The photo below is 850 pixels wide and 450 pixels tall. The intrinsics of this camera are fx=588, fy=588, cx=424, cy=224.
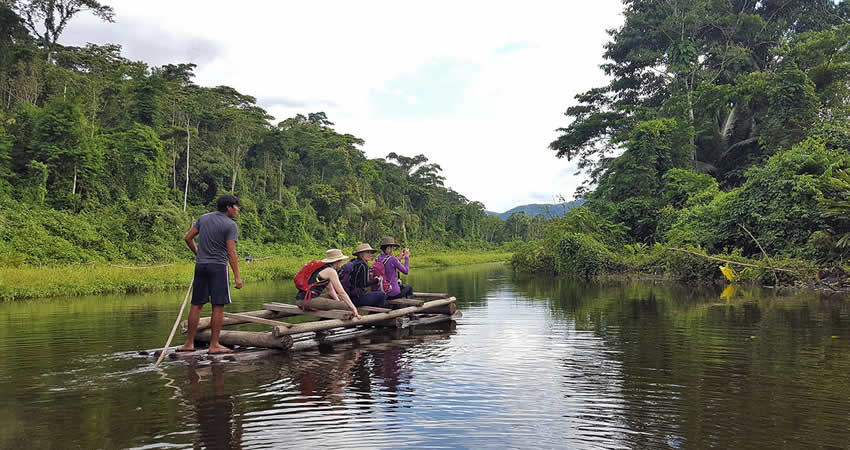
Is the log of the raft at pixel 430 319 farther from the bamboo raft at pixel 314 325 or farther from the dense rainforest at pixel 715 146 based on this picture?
the dense rainforest at pixel 715 146

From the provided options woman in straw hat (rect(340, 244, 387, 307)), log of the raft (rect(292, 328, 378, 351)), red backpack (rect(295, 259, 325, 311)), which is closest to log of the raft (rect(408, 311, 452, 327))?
woman in straw hat (rect(340, 244, 387, 307))

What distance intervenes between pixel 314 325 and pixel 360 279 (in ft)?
6.89

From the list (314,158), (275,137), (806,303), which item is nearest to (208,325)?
(806,303)

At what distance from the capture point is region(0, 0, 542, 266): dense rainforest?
29.5 m

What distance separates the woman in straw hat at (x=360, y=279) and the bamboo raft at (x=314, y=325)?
199 mm

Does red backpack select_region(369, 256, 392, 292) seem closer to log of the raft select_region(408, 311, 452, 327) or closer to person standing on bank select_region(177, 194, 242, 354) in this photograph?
log of the raft select_region(408, 311, 452, 327)

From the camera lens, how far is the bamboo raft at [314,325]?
25.6ft

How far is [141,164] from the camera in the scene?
1411 inches

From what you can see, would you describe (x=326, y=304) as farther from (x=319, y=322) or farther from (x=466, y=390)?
(x=466, y=390)

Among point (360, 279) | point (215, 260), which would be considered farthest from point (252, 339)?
point (360, 279)

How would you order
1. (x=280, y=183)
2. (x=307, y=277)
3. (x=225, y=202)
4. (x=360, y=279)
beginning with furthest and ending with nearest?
(x=280, y=183), (x=360, y=279), (x=307, y=277), (x=225, y=202)

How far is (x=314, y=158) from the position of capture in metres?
58.5

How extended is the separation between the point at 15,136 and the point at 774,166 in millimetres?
35688

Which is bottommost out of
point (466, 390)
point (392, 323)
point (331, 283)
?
point (466, 390)
